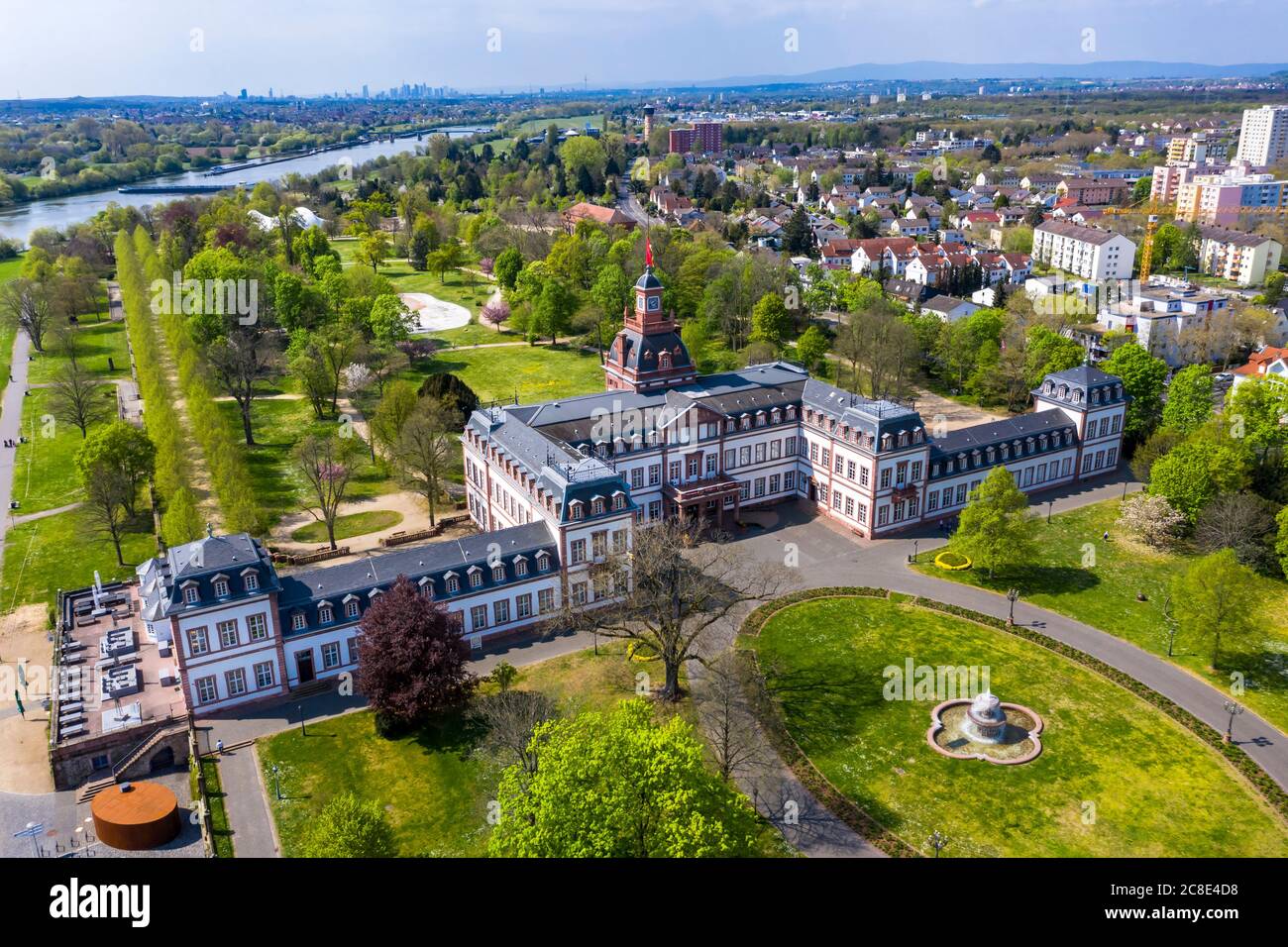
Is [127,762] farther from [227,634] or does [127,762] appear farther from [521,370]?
[521,370]

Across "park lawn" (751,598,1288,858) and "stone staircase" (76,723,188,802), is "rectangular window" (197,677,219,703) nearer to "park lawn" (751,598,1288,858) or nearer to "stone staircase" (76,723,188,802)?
"stone staircase" (76,723,188,802)

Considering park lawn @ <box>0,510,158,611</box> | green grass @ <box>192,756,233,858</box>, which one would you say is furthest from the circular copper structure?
park lawn @ <box>0,510,158,611</box>

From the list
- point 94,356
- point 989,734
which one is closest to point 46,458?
point 94,356

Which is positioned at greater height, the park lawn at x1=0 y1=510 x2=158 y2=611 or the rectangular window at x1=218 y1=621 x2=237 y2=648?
the rectangular window at x1=218 y1=621 x2=237 y2=648

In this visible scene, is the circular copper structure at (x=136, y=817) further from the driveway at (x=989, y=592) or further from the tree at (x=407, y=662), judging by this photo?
the driveway at (x=989, y=592)

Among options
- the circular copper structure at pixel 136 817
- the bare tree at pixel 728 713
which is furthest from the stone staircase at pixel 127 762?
the bare tree at pixel 728 713
